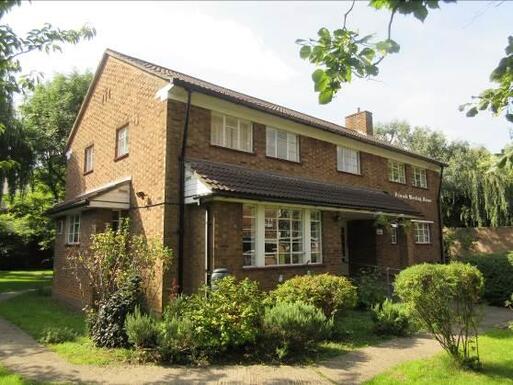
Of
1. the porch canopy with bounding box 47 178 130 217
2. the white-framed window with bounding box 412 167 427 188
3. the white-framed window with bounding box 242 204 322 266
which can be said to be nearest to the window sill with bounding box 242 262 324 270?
the white-framed window with bounding box 242 204 322 266

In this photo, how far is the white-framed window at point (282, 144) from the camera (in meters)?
13.3

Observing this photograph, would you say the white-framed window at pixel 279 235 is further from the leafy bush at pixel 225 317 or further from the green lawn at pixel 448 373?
the green lawn at pixel 448 373

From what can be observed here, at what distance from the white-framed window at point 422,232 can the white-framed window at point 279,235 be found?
9.15 m

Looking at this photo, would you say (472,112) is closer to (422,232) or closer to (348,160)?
(348,160)

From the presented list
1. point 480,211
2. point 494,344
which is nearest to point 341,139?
point 494,344

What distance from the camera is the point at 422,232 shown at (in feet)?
66.1

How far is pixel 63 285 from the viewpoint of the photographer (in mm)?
13984

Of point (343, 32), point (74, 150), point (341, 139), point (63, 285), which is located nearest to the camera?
point (343, 32)

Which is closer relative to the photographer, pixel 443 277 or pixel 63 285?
pixel 443 277

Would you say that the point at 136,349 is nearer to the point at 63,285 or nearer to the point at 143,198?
the point at 143,198

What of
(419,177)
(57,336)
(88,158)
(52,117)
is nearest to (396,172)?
(419,177)

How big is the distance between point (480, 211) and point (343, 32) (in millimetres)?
27731

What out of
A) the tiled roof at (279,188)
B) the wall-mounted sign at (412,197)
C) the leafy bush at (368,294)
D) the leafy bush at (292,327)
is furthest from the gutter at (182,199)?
Answer: the wall-mounted sign at (412,197)

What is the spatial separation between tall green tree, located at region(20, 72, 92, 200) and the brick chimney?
51.1 ft
